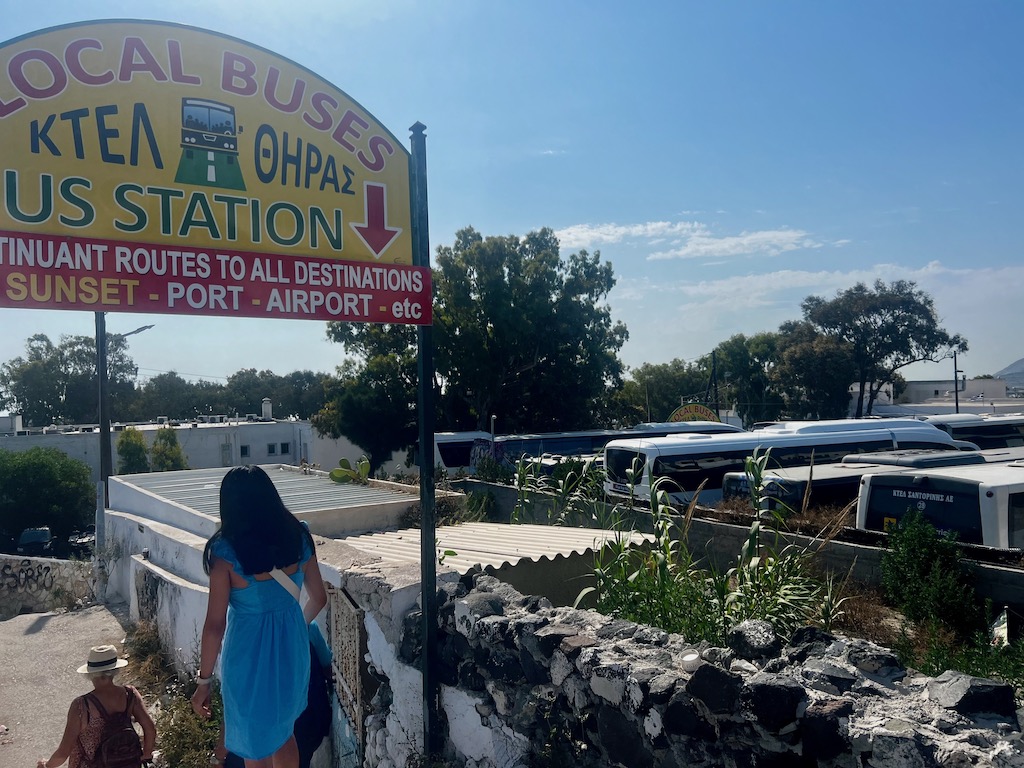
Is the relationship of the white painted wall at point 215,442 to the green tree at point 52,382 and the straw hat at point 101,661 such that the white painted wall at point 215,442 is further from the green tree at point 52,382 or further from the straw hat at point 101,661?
the straw hat at point 101,661

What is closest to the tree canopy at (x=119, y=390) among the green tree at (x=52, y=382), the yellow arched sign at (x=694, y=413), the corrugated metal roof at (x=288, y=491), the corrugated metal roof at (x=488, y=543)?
the green tree at (x=52, y=382)

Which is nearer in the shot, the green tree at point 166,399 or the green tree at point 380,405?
the green tree at point 380,405

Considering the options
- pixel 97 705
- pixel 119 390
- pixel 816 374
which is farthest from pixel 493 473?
pixel 119 390

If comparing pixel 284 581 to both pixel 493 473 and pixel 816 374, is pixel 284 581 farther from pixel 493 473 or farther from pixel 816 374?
pixel 816 374

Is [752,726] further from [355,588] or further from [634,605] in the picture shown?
[355,588]

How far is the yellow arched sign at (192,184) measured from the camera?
3.16 meters

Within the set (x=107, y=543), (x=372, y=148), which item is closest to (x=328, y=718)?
(x=372, y=148)

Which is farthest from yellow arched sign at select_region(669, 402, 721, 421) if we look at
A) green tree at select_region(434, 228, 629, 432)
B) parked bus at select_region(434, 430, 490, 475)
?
parked bus at select_region(434, 430, 490, 475)

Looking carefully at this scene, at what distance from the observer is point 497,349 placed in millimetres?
30000

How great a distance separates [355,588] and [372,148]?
2.31 metres

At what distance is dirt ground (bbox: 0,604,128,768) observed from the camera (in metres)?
5.59

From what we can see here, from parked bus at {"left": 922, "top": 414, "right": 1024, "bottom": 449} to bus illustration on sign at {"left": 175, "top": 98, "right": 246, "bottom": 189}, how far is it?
80.5 ft

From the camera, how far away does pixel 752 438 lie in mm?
16844

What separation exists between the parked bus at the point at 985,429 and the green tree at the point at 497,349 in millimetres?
12678
